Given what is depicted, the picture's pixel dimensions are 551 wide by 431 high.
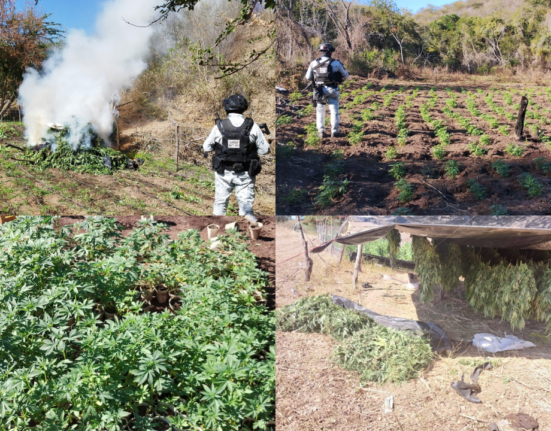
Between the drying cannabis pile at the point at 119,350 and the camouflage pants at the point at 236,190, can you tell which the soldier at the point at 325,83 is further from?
the drying cannabis pile at the point at 119,350

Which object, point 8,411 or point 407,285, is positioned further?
point 407,285

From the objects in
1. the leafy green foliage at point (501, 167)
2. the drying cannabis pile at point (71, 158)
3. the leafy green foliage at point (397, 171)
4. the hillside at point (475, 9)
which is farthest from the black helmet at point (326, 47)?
the drying cannabis pile at point (71, 158)

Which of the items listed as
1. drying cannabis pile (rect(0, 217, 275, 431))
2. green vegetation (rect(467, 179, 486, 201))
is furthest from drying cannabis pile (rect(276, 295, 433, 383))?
green vegetation (rect(467, 179, 486, 201))

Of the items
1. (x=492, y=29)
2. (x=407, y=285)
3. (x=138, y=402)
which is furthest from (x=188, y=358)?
(x=492, y=29)

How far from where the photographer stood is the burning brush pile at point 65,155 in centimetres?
586

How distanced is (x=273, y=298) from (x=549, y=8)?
543cm

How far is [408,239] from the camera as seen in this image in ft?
13.0

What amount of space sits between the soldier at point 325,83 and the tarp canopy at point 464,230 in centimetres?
242

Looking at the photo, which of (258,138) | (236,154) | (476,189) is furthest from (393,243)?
(476,189)

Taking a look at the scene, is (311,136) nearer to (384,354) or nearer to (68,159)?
(68,159)

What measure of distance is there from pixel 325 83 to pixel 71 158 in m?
3.16

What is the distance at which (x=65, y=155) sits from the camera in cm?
587

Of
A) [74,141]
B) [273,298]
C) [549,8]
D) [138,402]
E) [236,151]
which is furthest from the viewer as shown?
[549,8]

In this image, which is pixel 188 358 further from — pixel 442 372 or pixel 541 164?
pixel 541 164
